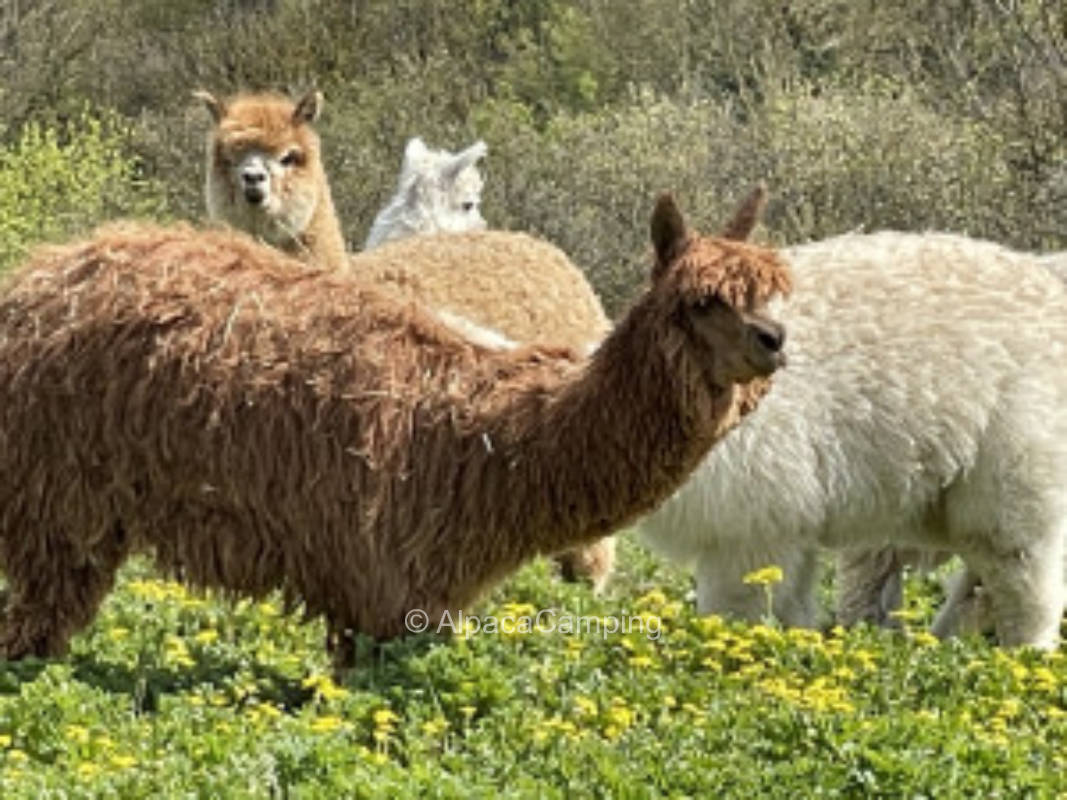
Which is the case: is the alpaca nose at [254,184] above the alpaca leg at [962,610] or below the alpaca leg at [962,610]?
above

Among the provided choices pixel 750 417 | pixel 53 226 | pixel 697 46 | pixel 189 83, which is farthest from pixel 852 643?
pixel 189 83

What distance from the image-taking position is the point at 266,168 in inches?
470

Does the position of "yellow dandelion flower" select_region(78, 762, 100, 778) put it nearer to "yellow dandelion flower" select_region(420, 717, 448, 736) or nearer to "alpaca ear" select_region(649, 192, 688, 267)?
"yellow dandelion flower" select_region(420, 717, 448, 736)

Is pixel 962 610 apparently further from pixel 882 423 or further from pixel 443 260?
pixel 443 260

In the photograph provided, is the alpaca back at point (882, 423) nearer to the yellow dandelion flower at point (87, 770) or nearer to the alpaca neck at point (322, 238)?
the yellow dandelion flower at point (87, 770)

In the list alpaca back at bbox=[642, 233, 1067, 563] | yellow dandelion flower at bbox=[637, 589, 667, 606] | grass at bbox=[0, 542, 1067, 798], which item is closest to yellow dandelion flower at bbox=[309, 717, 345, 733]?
grass at bbox=[0, 542, 1067, 798]

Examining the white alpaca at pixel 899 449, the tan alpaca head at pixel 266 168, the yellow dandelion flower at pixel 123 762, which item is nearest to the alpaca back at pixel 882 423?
the white alpaca at pixel 899 449

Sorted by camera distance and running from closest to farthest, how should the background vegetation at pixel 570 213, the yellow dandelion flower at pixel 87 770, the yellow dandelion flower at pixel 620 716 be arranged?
the yellow dandelion flower at pixel 87 770 < the background vegetation at pixel 570 213 < the yellow dandelion flower at pixel 620 716

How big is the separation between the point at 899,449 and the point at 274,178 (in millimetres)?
4648

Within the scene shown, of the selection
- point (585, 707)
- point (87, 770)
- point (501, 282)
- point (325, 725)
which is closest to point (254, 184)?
point (501, 282)

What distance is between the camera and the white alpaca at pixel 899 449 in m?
8.16

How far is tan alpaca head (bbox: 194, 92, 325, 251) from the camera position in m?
11.9

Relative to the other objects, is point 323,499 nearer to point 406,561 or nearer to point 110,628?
point 406,561

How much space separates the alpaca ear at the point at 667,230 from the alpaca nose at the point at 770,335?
15.5 inches
